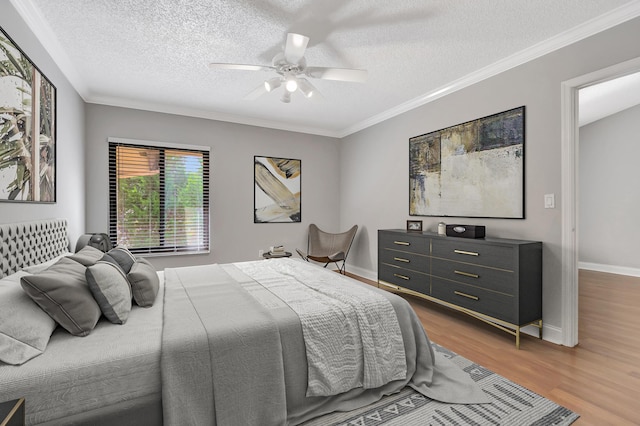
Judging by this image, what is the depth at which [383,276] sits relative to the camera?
398 centimetres

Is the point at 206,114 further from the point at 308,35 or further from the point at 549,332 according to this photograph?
the point at 549,332

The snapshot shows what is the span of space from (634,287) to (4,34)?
7.31m

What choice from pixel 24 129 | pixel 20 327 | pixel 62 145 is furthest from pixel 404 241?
pixel 62 145

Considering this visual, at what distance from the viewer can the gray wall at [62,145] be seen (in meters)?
1.95

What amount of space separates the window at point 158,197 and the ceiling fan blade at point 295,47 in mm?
2538

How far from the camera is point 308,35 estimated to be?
2.45 m

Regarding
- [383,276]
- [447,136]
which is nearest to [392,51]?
[447,136]

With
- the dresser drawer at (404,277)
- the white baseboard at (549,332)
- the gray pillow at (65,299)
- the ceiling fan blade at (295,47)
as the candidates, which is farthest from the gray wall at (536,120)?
the gray pillow at (65,299)

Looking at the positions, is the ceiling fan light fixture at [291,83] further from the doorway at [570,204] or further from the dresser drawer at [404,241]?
the doorway at [570,204]

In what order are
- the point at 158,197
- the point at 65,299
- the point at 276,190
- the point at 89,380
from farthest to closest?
the point at 276,190 < the point at 158,197 < the point at 65,299 < the point at 89,380

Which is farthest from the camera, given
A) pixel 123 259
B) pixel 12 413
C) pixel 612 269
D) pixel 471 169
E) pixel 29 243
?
pixel 612 269

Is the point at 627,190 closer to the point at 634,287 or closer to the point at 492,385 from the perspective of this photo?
the point at 634,287

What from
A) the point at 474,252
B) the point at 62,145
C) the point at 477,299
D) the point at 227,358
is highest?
the point at 62,145

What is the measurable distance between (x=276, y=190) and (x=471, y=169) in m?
2.95
